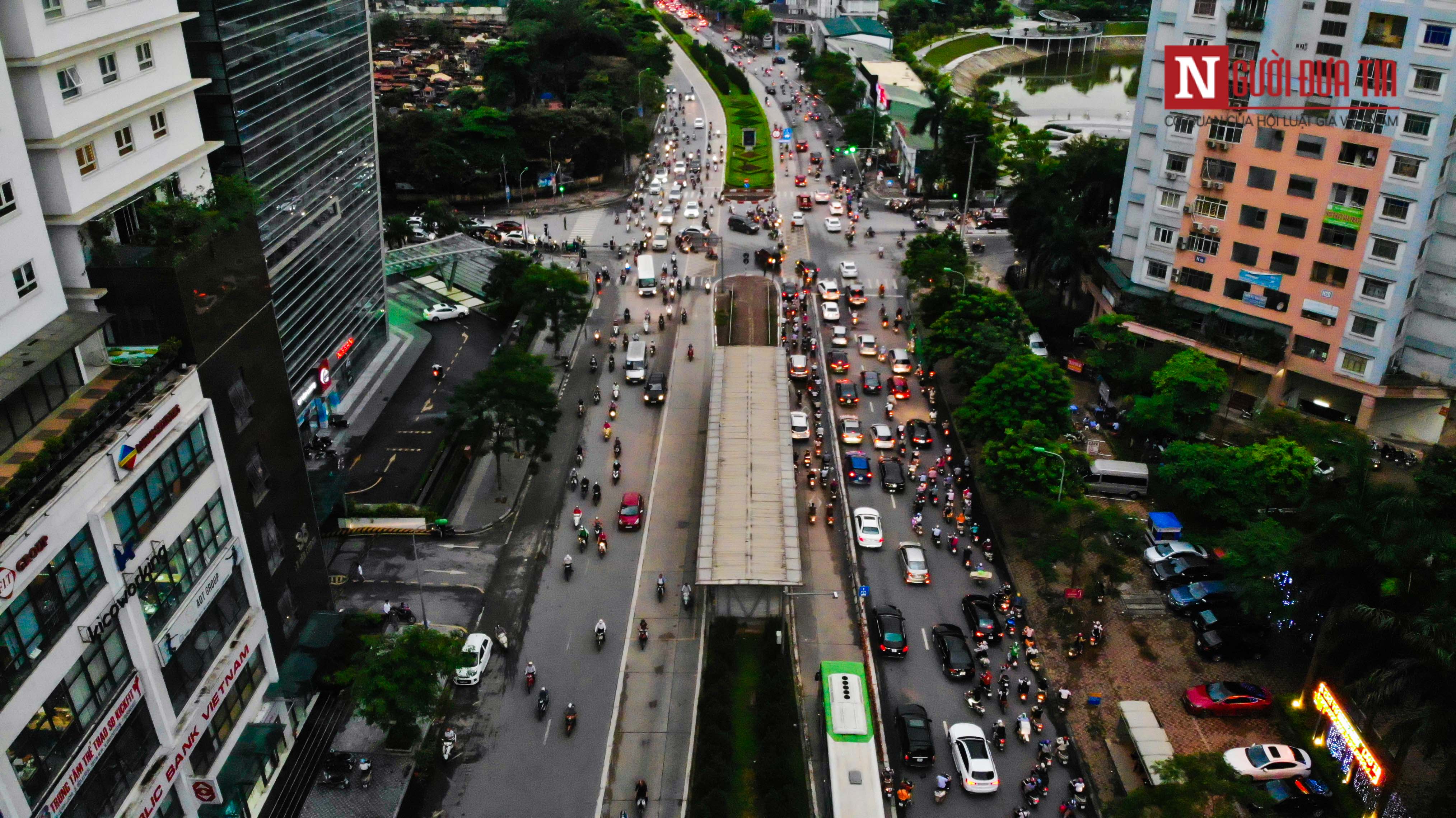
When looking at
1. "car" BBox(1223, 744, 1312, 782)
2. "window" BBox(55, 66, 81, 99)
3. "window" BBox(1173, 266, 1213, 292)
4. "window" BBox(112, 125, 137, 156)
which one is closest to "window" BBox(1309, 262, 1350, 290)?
"window" BBox(1173, 266, 1213, 292)

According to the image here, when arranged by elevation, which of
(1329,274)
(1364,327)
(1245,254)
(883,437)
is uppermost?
(1245,254)

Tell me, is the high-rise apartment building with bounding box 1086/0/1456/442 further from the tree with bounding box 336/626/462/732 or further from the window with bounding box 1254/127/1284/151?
the tree with bounding box 336/626/462/732

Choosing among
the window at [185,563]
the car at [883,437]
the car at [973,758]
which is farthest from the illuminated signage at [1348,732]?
the window at [185,563]

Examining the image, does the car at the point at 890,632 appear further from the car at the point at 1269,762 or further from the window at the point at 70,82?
the window at the point at 70,82

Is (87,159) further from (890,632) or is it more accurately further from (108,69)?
(890,632)

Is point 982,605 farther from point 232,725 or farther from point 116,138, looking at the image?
point 116,138

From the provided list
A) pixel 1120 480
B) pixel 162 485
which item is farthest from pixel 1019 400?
pixel 162 485
